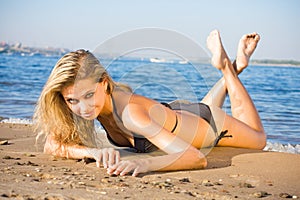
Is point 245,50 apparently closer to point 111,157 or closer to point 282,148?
point 282,148

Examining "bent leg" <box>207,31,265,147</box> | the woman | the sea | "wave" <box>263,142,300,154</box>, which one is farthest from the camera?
"wave" <box>263,142,300,154</box>

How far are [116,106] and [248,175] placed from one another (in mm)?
1268

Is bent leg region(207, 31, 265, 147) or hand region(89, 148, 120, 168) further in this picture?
bent leg region(207, 31, 265, 147)

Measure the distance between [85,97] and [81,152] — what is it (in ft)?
1.95

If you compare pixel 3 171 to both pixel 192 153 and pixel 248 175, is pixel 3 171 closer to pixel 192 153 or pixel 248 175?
pixel 192 153

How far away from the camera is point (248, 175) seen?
3738 mm

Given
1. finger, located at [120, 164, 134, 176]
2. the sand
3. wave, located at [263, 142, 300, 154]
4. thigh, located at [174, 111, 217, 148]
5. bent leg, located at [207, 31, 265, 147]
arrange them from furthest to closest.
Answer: wave, located at [263, 142, 300, 154] < bent leg, located at [207, 31, 265, 147] < thigh, located at [174, 111, 217, 148] < finger, located at [120, 164, 134, 176] < the sand

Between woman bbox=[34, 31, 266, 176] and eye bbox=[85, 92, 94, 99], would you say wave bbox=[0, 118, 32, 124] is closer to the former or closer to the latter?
woman bbox=[34, 31, 266, 176]

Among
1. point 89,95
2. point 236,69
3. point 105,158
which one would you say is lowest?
point 105,158

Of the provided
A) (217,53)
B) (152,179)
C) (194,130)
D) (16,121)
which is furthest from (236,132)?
(16,121)

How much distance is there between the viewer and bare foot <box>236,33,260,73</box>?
5234 mm

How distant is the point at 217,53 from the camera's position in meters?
5.12

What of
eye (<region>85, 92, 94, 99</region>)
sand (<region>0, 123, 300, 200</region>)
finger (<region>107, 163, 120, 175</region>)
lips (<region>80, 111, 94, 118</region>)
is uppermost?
eye (<region>85, 92, 94, 99</region>)

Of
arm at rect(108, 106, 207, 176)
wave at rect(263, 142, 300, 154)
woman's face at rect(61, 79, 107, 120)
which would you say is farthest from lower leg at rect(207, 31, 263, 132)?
woman's face at rect(61, 79, 107, 120)
